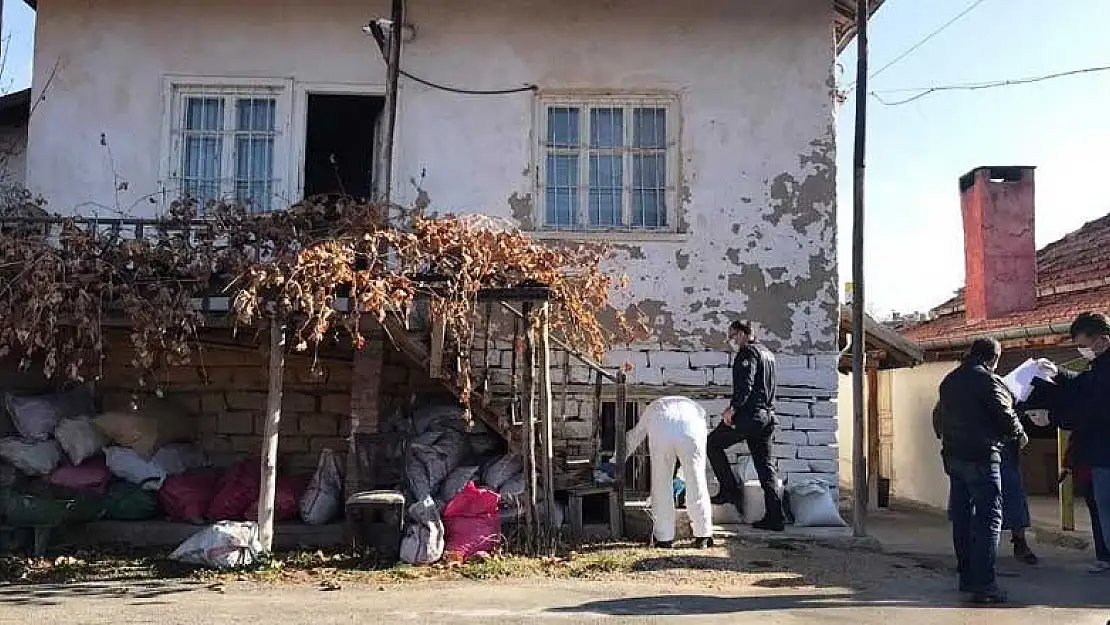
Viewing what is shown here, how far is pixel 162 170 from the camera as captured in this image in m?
10.0

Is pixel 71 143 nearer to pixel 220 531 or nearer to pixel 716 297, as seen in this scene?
pixel 220 531

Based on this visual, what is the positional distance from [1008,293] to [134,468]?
10.6m

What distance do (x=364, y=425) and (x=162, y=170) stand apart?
3303 mm

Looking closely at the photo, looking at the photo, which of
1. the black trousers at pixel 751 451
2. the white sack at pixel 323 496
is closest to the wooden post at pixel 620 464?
the black trousers at pixel 751 451

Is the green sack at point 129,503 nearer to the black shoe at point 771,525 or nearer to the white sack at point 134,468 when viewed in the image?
the white sack at point 134,468

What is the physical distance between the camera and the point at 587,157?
33.3 ft

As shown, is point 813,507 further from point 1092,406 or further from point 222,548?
point 222,548

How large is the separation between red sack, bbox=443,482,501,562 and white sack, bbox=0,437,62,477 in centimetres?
370

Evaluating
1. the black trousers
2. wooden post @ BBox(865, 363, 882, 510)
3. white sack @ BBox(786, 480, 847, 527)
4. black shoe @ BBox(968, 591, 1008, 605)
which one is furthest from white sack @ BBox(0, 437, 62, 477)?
wooden post @ BBox(865, 363, 882, 510)

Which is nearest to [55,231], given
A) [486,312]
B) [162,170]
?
[162,170]

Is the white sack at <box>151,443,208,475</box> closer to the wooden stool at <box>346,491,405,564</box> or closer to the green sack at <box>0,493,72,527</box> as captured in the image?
the green sack at <box>0,493,72,527</box>

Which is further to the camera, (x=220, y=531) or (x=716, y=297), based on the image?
(x=716, y=297)

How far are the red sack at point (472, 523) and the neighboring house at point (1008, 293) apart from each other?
7005mm

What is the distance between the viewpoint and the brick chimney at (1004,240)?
1322 centimetres
